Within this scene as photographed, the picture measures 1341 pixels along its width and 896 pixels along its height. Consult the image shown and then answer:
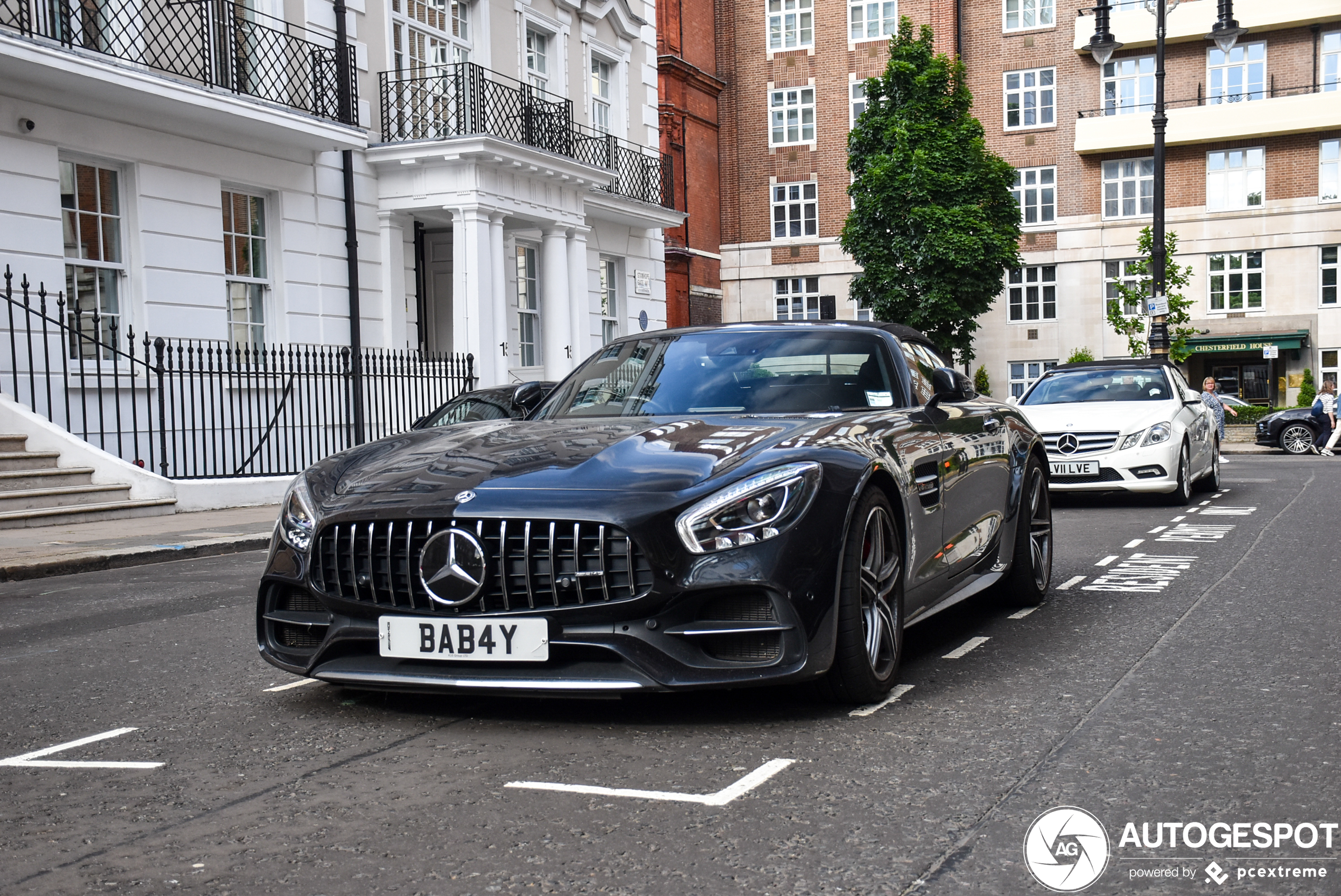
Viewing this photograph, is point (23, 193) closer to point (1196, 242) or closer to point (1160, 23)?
point (1160, 23)

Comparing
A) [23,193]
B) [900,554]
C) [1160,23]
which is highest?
[1160,23]

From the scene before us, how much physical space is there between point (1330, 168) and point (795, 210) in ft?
58.7

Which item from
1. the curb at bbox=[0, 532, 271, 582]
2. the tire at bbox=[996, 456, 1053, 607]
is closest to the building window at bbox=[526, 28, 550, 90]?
the curb at bbox=[0, 532, 271, 582]

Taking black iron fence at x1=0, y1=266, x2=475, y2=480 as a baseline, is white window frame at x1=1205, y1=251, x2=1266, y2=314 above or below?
above

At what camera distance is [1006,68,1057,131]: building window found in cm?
4700

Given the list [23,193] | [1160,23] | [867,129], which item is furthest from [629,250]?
[867,129]

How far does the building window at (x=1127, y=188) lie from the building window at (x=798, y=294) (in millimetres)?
10525

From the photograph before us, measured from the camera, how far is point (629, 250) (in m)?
27.5

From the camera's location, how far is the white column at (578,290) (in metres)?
23.7

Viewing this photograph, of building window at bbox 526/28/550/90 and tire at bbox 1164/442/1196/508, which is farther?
building window at bbox 526/28/550/90

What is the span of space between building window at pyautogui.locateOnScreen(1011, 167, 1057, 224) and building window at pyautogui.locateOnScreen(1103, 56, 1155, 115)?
2.82 m

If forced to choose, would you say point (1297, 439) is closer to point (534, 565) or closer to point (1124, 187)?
point (1124, 187)

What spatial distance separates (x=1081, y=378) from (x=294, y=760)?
1195cm

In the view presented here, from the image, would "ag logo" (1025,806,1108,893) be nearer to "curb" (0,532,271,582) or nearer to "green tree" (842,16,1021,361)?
"curb" (0,532,271,582)
